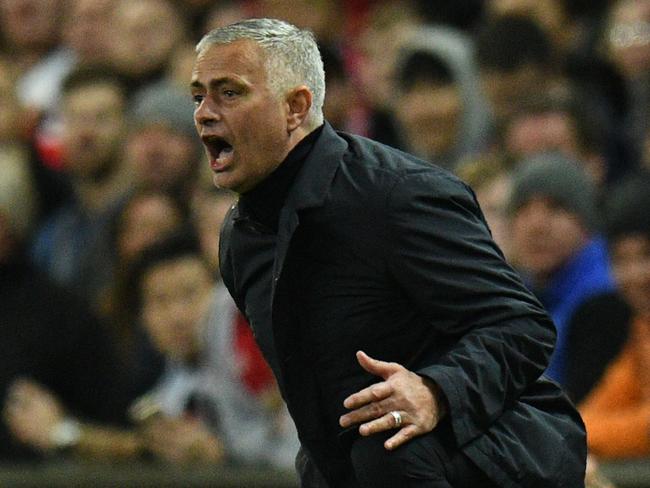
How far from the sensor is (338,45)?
804 cm

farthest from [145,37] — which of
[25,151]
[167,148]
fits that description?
[167,148]

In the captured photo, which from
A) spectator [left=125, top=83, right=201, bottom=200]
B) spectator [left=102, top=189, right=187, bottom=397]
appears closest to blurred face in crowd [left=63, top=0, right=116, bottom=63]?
spectator [left=125, top=83, right=201, bottom=200]

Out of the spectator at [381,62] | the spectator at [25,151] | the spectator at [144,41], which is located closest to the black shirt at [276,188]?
the spectator at [381,62]

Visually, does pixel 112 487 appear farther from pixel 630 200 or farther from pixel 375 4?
pixel 375 4

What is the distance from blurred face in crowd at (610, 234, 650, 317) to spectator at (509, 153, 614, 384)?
0.06 m

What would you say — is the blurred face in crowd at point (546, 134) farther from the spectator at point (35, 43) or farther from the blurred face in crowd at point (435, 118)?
the spectator at point (35, 43)

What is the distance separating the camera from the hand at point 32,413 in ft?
21.3

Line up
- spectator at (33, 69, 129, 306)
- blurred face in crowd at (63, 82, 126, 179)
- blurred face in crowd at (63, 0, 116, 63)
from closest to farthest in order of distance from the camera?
spectator at (33, 69, 129, 306), blurred face in crowd at (63, 82, 126, 179), blurred face in crowd at (63, 0, 116, 63)

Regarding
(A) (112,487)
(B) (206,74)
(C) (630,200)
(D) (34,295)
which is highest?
(B) (206,74)

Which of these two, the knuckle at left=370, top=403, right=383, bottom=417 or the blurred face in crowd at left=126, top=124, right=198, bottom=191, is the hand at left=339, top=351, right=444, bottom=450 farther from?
the blurred face in crowd at left=126, top=124, right=198, bottom=191

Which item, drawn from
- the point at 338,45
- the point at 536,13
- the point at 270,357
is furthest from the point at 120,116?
the point at 270,357

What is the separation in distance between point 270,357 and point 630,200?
2.46 metres

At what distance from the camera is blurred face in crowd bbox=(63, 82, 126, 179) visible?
7691 mm

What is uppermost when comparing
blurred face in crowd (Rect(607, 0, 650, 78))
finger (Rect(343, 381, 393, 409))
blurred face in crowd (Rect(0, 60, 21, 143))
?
finger (Rect(343, 381, 393, 409))
